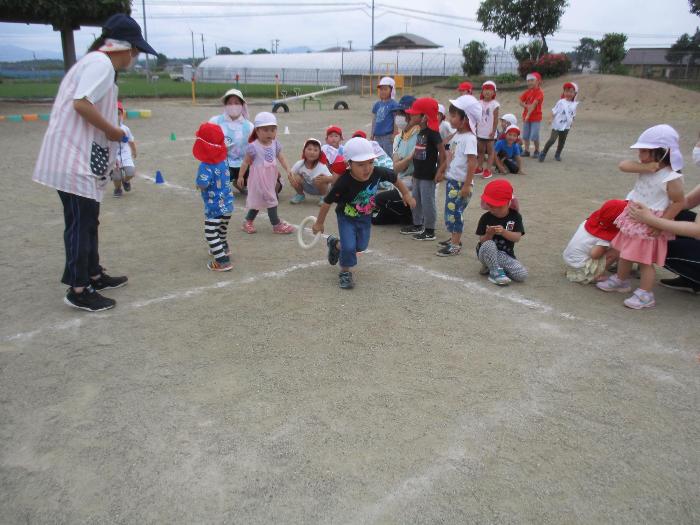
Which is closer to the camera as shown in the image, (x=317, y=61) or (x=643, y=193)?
(x=643, y=193)

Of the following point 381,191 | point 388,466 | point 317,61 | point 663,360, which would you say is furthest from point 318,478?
point 317,61

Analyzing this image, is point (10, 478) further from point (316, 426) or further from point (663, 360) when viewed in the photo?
point (663, 360)

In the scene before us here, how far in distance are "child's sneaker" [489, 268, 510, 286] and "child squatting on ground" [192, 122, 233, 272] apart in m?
2.68

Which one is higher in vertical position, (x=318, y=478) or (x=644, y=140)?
(x=644, y=140)

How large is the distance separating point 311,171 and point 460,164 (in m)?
2.93

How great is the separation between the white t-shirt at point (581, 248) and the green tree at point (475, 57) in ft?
115

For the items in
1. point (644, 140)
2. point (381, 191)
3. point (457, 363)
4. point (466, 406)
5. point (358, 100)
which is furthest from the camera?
point (358, 100)

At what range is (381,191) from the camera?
759 centimetres

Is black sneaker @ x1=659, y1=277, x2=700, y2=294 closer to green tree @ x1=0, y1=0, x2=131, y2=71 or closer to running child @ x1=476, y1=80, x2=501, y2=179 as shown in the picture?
running child @ x1=476, y1=80, x2=501, y2=179

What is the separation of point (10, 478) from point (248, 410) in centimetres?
122

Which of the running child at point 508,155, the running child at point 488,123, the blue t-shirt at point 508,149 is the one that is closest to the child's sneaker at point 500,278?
the running child at point 488,123

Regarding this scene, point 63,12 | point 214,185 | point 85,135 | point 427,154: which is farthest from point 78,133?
point 63,12

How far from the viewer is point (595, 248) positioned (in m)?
5.12

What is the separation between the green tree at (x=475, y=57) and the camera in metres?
36.6
